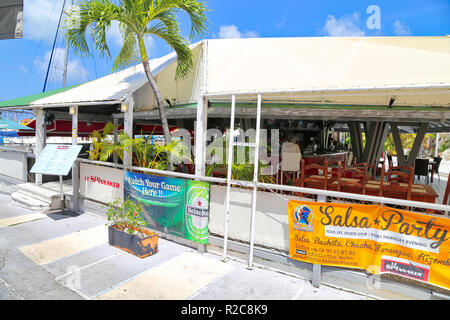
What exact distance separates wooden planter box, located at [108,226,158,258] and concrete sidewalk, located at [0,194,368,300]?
0.11 m

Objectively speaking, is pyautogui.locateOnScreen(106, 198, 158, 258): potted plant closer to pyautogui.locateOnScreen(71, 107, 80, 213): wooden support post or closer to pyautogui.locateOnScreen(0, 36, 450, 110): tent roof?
pyautogui.locateOnScreen(0, 36, 450, 110): tent roof

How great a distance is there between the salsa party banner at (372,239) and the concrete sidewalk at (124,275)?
0.52 m

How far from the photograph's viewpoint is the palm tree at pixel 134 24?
219 inches

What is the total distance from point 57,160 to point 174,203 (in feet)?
11.6

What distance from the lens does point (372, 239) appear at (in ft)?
13.0

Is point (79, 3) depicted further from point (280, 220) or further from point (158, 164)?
point (280, 220)

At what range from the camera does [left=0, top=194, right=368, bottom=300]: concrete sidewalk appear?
13.0 ft

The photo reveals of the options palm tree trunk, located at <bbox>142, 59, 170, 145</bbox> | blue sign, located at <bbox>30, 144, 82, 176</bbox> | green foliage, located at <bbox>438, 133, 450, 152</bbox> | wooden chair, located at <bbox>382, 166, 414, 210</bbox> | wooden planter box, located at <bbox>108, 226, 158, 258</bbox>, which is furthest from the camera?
green foliage, located at <bbox>438, 133, 450, 152</bbox>

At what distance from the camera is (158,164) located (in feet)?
20.9

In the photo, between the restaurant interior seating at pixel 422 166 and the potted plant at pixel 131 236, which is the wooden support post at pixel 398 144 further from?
the potted plant at pixel 131 236

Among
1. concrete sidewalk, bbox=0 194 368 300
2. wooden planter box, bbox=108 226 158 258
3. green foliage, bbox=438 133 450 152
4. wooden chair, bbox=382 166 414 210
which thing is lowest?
concrete sidewalk, bbox=0 194 368 300

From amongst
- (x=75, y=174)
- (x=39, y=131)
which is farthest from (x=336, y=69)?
(x=39, y=131)

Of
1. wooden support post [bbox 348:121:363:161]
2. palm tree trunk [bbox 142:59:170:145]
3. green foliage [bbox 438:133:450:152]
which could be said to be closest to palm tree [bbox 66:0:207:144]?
palm tree trunk [bbox 142:59:170:145]
